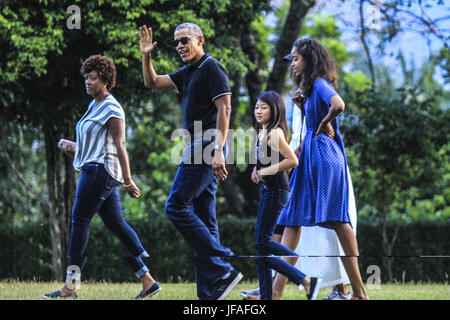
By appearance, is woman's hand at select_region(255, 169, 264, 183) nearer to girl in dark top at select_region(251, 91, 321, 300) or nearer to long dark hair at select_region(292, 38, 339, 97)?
girl in dark top at select_region(251, 91, 321, 300)

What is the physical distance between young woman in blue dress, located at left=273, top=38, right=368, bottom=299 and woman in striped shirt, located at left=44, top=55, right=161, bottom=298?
4.12ft

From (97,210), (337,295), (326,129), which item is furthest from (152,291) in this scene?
(326,129)

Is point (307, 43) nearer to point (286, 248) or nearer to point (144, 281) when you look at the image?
point (286, 248)

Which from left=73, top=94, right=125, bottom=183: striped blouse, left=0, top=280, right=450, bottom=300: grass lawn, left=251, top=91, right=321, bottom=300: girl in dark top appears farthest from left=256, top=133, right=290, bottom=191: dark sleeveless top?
left=73, top=94, right=125, bottom=183: striped blouse

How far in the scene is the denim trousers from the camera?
14.0ft

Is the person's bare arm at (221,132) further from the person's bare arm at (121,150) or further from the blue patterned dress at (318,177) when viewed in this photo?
the person's bare arm at (121,150)

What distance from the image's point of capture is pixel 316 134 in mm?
4688

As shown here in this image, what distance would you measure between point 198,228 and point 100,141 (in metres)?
1.26

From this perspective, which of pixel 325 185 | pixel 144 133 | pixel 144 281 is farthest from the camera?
pixel 144 133

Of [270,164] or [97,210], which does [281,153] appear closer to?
[270,164]

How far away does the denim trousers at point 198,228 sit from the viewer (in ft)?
14.0

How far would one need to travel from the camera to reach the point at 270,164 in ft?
16.0
